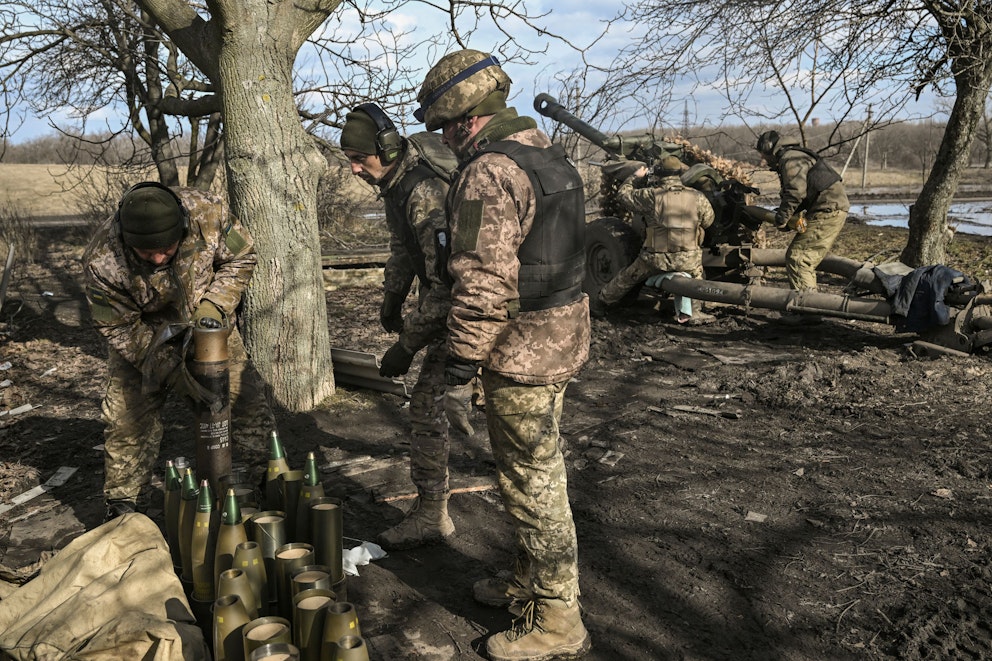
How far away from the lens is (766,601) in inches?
136

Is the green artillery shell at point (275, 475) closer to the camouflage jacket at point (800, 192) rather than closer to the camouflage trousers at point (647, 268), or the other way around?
the camouflage trousers at point (647, 268)

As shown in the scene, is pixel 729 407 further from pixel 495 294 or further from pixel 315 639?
pixel 315 639

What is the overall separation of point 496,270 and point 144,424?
232cm

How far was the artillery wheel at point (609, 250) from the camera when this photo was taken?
9.50 meters

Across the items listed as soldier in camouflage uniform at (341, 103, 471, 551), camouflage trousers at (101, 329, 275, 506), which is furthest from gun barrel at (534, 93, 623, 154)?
camouflage trousers at (101, 329, 275, 506)

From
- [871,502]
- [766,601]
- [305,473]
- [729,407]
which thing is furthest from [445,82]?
[729,407]

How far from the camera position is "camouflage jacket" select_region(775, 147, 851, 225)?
8812 millimetres

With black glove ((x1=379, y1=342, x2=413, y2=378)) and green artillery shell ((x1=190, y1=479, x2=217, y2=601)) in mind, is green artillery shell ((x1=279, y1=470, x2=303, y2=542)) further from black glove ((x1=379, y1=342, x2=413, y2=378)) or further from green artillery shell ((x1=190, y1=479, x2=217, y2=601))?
black glove ((x1=379, y1=342, x2=413, y2=378))

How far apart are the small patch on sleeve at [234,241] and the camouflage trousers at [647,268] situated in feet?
17.6

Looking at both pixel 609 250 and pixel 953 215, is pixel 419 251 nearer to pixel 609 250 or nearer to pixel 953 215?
pixel 609 250

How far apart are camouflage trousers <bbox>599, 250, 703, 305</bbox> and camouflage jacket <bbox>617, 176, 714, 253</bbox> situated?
7 cm

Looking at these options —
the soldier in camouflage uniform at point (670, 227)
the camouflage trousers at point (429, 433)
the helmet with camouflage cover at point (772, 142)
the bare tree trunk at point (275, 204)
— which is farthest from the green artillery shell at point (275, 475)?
the helmet with camouflage cover at point (772, 142)

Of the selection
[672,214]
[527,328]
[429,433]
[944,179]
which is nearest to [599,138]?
[672,214]

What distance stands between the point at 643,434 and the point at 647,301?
432 cm
